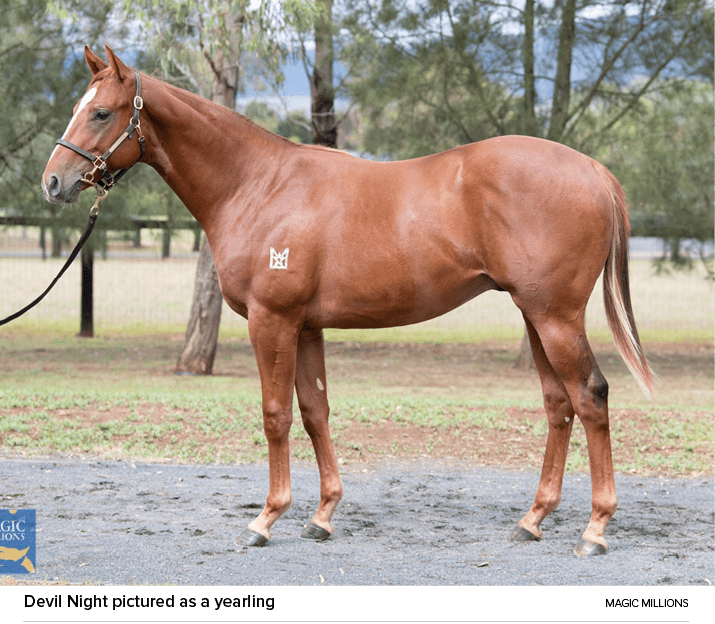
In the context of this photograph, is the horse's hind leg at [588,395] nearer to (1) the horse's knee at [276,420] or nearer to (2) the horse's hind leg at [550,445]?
(2) the horse's hind leg at [550,445]

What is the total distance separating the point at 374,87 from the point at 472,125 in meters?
1.46

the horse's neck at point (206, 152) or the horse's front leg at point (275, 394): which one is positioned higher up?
the horse's neck at point (206, 152)

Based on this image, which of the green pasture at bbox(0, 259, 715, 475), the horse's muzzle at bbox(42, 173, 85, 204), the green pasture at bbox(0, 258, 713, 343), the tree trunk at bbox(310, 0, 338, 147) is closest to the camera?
the horse's muzzle at bbox(42, 173, 85, 204)

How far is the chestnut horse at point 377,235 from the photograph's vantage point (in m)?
3.84

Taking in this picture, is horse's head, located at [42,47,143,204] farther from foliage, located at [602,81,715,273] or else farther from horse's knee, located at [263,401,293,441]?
foliage, located at [602,81,715,273]

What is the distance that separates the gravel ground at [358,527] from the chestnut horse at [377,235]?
27 cm

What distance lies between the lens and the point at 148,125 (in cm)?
404

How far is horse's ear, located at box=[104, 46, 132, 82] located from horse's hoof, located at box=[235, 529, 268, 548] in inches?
99.0

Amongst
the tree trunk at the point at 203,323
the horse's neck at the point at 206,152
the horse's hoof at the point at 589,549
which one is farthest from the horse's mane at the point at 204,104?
the tree trunk at the point at 203,323

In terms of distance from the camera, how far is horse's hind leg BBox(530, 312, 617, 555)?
12.7 feet

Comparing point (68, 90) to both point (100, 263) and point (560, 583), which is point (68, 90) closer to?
point (560, 583)

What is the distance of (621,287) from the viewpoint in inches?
162

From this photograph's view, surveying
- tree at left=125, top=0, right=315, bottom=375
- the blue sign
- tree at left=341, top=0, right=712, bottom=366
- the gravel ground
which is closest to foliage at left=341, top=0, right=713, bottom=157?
tree at left=341, top=0, right=712, bottom=366

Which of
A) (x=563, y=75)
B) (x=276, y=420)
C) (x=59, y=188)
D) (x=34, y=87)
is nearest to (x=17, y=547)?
(x=276, y=420)
